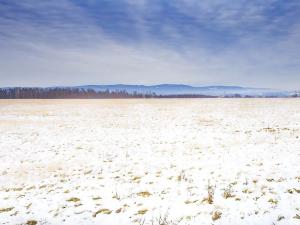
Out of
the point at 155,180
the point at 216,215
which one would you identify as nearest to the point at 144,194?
the point at 155,180

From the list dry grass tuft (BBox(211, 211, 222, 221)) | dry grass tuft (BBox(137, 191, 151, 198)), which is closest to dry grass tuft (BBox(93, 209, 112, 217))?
dry grass tuft (BBox(137, 191, 151, 198))

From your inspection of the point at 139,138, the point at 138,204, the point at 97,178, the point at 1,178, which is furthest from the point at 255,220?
the point at 139,138

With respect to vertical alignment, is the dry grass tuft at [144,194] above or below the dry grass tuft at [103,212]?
above

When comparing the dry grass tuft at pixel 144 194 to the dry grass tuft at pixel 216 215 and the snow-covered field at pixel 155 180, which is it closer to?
the snow-covered field at pixel 155 180

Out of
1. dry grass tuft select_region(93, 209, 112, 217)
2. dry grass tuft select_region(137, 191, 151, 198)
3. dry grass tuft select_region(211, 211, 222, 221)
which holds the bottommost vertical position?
dry grass tuft select_region(93, 209, 112, 217)

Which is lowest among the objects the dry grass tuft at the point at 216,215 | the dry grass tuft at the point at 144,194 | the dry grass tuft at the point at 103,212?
the dry grass tuft at the point at 103,212

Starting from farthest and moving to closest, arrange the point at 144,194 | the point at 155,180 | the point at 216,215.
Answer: the point at 155,180 < the point at 144,194 < the point at 216,215

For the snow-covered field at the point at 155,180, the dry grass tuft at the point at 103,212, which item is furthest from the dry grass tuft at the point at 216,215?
the dry grass tuft at the point at 103,212

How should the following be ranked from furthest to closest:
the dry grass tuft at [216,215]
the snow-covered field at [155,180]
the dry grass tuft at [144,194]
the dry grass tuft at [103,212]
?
the dry grass tuft at [144,194] → the dry grass tuft at [103,212] → the snow-covered field at [155,180] → the dry grass tuft at [216,215]

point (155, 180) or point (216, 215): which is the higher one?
point (216, 215)

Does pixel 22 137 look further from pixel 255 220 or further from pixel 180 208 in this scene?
pixel 255 220

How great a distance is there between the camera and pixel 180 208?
7.92 metres

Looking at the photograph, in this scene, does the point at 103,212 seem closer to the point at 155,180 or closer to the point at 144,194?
the point at 144,194

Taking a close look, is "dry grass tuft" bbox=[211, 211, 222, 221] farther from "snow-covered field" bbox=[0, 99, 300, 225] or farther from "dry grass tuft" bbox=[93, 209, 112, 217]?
"dry grass tuft" bbox=[93, 209, 112, 217]
